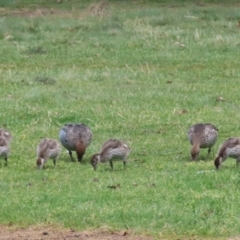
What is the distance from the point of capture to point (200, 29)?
24.4 metres

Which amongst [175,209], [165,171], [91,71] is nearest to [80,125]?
[165,171]

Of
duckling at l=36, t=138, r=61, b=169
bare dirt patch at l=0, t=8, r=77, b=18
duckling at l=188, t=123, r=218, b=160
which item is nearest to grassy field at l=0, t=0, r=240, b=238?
bare dirt patch at l=0, t=8, r=77, b=18

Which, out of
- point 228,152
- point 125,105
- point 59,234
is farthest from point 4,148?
point 125,105

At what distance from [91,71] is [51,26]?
6.31 meters

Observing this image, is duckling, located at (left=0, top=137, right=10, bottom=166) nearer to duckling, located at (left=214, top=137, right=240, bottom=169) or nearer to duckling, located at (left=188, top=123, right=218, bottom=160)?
duckling, located at (left=188, top=123, right=218, bottom=160)

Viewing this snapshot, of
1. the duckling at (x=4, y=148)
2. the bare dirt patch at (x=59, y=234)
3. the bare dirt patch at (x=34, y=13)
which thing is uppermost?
the bare dirt patch at (x=34, y=13)

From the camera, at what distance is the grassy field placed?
9508mm

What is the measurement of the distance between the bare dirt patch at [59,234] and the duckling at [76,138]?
3274mm

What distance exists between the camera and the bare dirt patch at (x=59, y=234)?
29.1 ft

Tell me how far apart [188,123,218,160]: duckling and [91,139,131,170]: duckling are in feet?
3.43

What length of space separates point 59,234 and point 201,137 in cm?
389

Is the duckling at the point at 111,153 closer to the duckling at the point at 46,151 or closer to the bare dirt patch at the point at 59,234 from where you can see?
the duckling at the point at 46,151

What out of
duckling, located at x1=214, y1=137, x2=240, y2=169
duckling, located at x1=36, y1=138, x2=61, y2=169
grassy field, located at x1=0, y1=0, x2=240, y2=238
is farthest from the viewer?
duckling, located at x1=36, y1=138, x2=61, y2=169

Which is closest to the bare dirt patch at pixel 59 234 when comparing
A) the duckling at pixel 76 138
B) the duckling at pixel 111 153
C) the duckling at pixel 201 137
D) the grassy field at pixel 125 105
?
the grassy field at pixel 125 105
